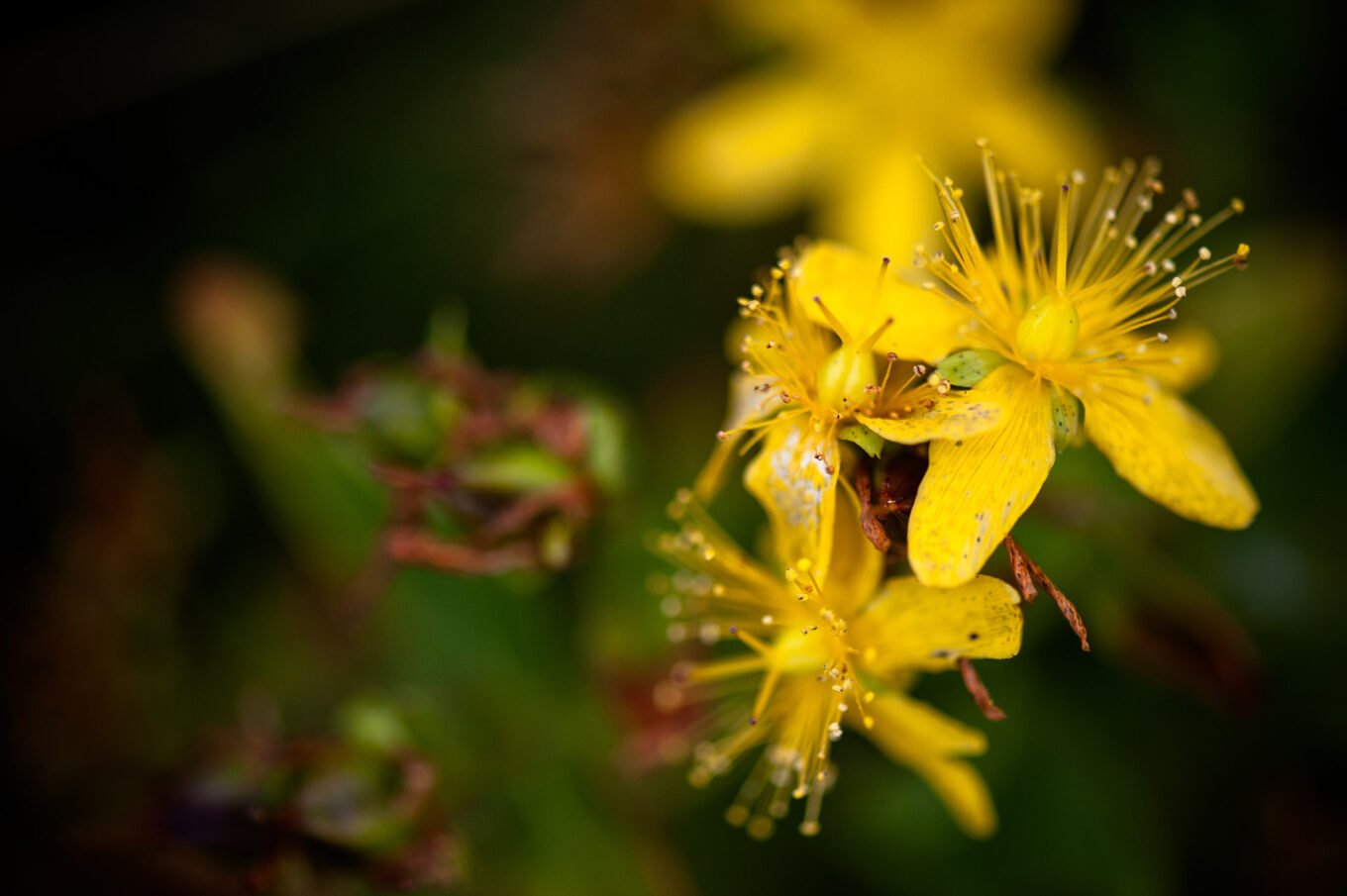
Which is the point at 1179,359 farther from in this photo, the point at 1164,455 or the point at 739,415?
the point at 739,415

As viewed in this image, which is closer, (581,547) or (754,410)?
(754,410)

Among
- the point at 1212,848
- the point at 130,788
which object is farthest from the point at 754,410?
the point at 130,788

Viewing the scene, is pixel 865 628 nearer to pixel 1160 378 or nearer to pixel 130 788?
pixel 1160 378

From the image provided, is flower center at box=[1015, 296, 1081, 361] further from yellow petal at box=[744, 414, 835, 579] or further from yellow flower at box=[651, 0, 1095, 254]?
yellow flower at box=[651, 0, 1095, 254]

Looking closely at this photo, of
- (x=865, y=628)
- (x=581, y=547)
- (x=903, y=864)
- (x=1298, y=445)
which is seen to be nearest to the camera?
(x=865, y=628)

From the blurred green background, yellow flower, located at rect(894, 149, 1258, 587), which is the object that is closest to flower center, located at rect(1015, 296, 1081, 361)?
yellow flower, located at rect(894, 149, 1258, 587)

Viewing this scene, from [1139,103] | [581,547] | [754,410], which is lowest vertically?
[581,547]

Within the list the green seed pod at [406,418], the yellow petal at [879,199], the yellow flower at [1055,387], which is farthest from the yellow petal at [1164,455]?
the yellow petal at [879,199]
